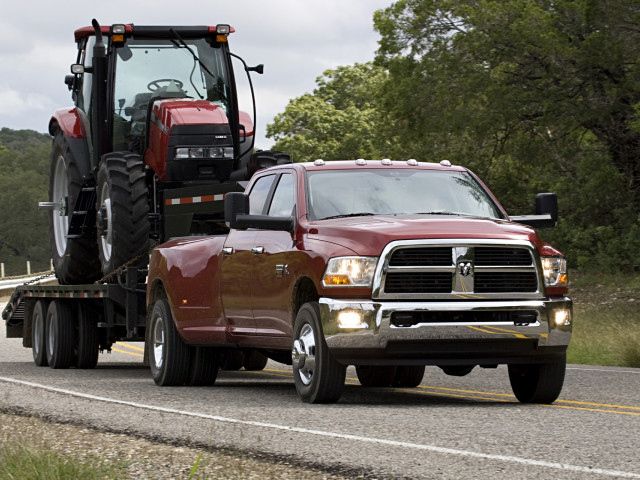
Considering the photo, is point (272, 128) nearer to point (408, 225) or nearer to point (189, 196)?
point (189, 196)

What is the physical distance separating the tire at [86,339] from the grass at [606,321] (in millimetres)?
6094

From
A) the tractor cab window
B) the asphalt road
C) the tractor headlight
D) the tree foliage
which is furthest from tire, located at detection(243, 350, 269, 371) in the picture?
the tree foliage

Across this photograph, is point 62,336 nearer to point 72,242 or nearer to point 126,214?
point 72,242

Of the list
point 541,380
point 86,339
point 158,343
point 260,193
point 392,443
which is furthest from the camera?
point 86,339

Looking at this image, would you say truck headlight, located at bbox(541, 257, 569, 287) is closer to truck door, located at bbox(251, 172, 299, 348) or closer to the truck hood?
the truck hood

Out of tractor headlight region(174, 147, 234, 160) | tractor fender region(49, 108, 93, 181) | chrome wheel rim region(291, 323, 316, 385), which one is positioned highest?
tractor fender region(49, 108, 93, 181)

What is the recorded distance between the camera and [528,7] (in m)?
27.6

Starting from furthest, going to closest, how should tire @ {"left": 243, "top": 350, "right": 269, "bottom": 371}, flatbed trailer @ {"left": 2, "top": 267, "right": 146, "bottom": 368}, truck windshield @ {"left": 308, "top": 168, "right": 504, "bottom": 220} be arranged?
tire @ {"left": 243, "top": 350, "right": 269, "bottom": 371} < flatbed trailer @ {"left": 2, "top": 267, "right": 146, "bottom": 368} < truck windshield @ {"left": 308, "top": 168, "right": 504, "bottom": 220}

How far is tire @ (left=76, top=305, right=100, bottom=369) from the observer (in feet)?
57.5

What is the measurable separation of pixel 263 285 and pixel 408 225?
1.81 meters

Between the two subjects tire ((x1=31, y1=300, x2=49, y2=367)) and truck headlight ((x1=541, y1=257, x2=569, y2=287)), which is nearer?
truck headlight ((x1=541, y1=257, x2=569, y2=287))

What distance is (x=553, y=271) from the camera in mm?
10898

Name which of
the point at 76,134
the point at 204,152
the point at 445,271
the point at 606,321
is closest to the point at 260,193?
the point at 445,271

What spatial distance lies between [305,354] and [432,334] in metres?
1.17
